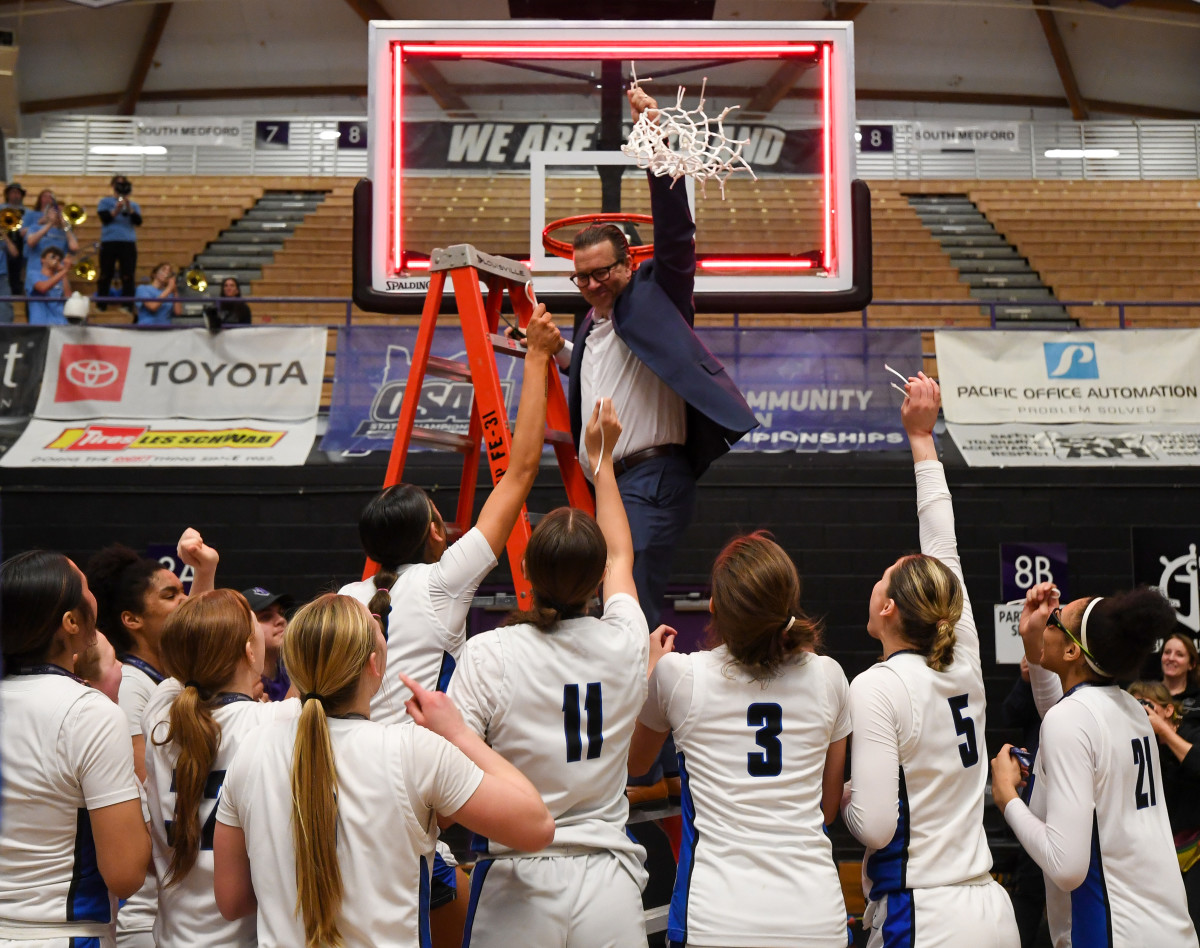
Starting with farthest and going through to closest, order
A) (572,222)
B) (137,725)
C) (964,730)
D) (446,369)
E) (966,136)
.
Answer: (966,136) < (572,222) < (446,369) < (137,725) < (964,730)

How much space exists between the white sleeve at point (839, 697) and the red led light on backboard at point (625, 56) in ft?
8.86

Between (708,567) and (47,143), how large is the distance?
15646mm

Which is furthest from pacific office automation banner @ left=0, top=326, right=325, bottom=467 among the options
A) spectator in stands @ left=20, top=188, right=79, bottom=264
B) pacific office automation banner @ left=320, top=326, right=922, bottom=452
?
spectator in stands @ left=20, top=188, right=79, bottom=264

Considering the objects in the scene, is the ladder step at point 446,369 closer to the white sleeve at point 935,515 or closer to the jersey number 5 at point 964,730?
the white sleeve at point 935,515

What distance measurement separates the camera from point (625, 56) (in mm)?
5160

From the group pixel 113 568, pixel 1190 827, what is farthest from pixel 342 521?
pixel 1190 827

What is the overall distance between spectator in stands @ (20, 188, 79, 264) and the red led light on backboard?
9.07 metres

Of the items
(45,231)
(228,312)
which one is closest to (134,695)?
(228,312)

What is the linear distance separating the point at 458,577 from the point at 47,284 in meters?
10.4

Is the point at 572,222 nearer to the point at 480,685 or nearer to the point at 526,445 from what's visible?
the point at 526,445

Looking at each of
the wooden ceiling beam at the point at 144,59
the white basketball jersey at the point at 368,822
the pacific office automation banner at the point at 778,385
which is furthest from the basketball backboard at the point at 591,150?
the wooden ceiling beam at the point at 144,59

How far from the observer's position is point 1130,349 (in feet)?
31.4

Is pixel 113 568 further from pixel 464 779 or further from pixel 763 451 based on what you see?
pixel 763 451

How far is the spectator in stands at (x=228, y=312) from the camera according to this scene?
957 centimetres
